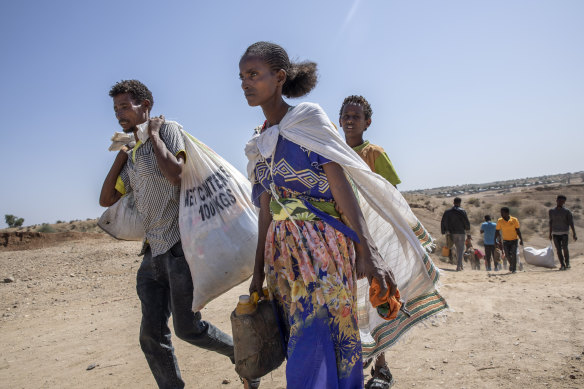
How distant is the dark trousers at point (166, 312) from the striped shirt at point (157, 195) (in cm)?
9

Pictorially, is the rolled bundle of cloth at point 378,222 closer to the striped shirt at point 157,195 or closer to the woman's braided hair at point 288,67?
the woman's braided hair at point 288,67

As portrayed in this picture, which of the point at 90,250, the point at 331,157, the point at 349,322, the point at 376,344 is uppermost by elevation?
the point at 331,157

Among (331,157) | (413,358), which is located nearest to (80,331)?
(413,358)

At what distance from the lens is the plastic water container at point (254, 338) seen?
7.04ft

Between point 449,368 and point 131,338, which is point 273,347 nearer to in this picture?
point 449,368

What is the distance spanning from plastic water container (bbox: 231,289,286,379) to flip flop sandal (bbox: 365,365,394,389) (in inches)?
A: 46.9

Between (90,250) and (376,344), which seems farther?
(90,250)

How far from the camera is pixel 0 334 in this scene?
5688 millimetres

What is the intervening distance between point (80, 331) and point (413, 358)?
4082 mm

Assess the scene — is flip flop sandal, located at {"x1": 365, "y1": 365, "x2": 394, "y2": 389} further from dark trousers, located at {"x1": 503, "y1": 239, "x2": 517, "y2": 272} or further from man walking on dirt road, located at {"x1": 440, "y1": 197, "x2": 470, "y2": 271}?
man walking on dirt road, located at {"x1": 440, "y1": 197, "x2": 470, "y2": 271}

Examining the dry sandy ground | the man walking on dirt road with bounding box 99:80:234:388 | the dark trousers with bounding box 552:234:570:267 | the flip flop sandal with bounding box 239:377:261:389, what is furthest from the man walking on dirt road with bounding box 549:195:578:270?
the man walking on dirt road with bounding box 99:80:234:388

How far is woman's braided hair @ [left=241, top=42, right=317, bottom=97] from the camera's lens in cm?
222

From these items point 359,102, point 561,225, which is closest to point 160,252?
point 359,102

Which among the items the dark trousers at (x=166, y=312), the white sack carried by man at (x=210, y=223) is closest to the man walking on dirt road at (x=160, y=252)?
the dark trousers at (x=166, y=312)
